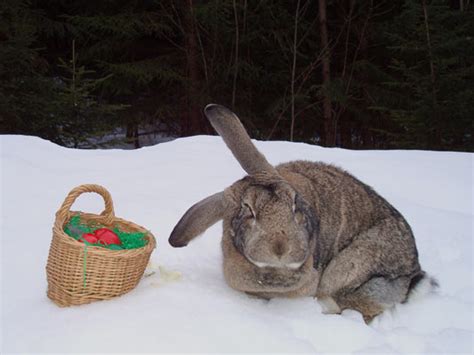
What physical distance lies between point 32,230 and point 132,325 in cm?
176

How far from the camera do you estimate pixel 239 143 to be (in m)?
3.37

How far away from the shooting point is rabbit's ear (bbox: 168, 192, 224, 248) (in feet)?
10.4

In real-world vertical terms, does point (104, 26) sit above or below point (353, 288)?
above

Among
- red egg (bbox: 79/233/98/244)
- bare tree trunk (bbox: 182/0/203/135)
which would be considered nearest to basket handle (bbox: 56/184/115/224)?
red egg (bbox: 79/233/98/244)

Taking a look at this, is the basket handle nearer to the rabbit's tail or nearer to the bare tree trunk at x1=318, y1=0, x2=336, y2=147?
the rabbit's tail

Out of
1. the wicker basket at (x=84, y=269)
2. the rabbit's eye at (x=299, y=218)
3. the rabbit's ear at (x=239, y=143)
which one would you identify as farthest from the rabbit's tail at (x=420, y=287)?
the wicker basket at (x=84, y=269)

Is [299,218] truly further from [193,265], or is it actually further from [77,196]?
[77,196]

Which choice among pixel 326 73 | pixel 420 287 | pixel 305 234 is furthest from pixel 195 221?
pixel 326 73

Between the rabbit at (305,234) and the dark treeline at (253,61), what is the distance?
693 cm

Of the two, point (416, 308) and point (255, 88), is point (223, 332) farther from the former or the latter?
point (255, 88)

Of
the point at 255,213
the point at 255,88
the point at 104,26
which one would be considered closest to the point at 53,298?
the point at 255,213

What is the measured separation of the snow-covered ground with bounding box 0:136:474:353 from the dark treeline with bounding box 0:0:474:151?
4762 millimetres

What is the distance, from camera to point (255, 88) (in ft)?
45.1

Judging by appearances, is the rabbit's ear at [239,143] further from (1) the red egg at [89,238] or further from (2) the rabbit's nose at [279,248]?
(1) the red egg at [89,238]
